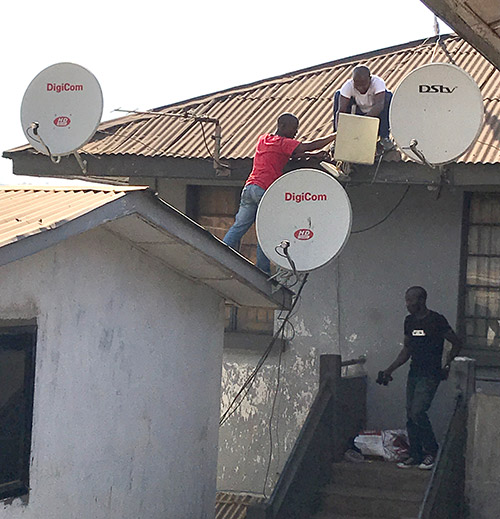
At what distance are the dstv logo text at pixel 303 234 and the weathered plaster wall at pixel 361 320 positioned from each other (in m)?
2.71

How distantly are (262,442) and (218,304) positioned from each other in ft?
8.58

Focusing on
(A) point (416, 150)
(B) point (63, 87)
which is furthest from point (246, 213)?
(B) point (63, 87)

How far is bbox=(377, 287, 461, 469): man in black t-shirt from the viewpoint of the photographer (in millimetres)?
9477

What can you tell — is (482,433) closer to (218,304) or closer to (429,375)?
(429,375)

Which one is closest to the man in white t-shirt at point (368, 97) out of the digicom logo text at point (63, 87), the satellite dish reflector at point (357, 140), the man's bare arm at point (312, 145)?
the satellite dish reflector at point (357, 140)

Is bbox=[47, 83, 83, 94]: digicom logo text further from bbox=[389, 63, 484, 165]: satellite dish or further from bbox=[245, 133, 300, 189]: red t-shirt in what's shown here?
bbox=[389, 63, 484, 165]: satellite dish

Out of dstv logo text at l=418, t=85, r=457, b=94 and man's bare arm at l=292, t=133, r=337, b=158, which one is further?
man's bare arm at l=292, t=133, r=337, b=158

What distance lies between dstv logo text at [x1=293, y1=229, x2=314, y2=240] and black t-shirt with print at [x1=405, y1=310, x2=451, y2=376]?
1.85 meters

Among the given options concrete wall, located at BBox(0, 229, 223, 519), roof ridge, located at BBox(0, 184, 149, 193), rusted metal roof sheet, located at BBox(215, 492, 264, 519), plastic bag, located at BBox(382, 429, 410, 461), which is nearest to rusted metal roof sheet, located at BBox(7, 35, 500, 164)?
concrete wall, located at BBox(0, 229, 223, 519)

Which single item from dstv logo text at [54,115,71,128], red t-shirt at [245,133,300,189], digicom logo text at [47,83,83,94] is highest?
digicom logo text at [47,83,83,94]

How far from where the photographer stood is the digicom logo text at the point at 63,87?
10586 mm

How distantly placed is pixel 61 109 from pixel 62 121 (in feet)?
0.44

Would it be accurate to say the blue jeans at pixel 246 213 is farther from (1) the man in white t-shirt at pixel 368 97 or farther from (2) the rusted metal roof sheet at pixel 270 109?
(1) the man in white t-shirt at pixel 368 97

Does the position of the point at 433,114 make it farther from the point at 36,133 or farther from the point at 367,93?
the point at 36,133
